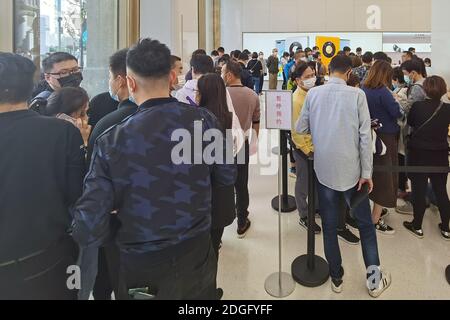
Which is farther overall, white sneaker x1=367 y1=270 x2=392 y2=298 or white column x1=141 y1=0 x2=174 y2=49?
white column x1=141 y1=0 x2=174 y2=49

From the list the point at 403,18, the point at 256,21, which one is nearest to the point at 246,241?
the point at 256,21

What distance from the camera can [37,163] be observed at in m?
1.26

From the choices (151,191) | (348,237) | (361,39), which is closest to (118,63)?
(151,191)

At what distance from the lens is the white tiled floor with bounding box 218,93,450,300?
2.43m

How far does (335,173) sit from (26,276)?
1737 millimetres

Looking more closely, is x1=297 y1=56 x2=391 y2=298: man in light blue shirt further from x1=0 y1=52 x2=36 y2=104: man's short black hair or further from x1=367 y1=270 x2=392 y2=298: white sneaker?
x1=0 y1=52 x2=36 y2=104: man's short black hair

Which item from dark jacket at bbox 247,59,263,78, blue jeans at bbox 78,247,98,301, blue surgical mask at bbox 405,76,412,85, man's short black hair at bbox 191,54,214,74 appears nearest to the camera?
blue jeans at bbox 78,247,98,301

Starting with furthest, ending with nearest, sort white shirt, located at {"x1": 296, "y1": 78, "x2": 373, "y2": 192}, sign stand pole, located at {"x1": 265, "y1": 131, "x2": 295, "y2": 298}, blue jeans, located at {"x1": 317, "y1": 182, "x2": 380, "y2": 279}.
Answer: sign stand pole, located at {"x1": 265, "y1": 131, "x2": 295, "y2": 298} < blue jeans, located at {"x1": 317, "y1": 182, "x2": 380, "y2": 279} < white shirt, located at {"x1": 296, "y1": 78, "x2": 373, "y2": 192}

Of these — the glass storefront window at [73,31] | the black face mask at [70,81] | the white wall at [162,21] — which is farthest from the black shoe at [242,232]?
the white wall at [162,21]

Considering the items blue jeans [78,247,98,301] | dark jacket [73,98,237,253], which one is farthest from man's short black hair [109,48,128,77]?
blue jeans [78,247,98,301]

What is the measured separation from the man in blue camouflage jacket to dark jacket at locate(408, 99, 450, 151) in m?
2.41

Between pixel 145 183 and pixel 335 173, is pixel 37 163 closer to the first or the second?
pixel 145 183

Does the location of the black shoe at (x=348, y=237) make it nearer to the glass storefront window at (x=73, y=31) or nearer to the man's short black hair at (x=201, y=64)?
the man's short black hair at (x=201, y=64)

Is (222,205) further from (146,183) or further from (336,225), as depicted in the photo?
(336,225)
